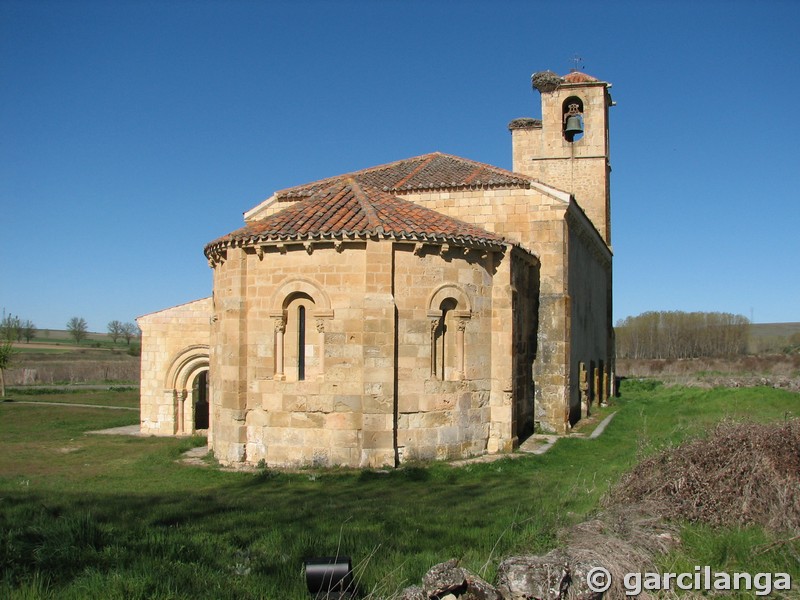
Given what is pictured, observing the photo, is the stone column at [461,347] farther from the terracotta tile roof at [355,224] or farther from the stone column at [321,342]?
the stone column at [321,342]

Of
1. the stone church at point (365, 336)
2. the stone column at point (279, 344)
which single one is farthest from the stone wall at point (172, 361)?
the stone column at point (279, 344)

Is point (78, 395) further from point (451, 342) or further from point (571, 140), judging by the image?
point (451, 342)

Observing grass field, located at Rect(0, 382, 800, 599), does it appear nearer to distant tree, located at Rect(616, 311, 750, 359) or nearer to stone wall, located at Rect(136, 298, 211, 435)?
stone wall, located at Rect(136, 298, 211, 435)

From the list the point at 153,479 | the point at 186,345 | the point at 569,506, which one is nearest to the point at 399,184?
the point at 186,345

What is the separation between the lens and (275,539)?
5441 mm

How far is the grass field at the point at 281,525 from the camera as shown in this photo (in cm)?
449

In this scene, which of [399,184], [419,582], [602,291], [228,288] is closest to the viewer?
[419,582]

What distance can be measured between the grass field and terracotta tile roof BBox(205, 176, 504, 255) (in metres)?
3.81

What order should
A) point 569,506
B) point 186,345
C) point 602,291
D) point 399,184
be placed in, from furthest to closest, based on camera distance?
1. point 602,291
2. point 186,345
3. point 399,184
4. point 569,506

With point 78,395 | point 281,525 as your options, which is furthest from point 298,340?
point 78,395

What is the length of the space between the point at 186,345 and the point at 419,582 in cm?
1446

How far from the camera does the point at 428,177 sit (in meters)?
16.2

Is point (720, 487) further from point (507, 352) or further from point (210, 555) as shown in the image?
point (507, 352)

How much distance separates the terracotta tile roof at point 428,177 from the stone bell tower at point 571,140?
5.42 metres
